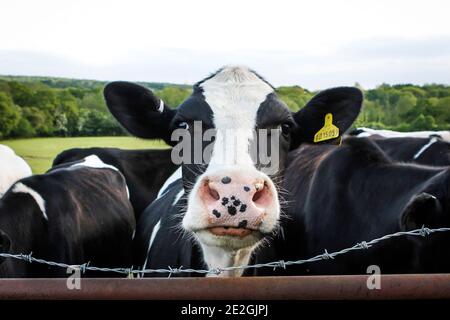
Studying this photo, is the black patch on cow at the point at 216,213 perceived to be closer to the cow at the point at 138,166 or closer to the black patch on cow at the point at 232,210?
the black patch on cow at the point at 232,210

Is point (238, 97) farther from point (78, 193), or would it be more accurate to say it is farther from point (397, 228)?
point (78, 193)

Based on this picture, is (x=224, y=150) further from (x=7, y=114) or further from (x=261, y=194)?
(x=7, y=114)

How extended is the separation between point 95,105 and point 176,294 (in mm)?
3496

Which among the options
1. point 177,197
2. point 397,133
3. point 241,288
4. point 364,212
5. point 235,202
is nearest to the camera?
point 241,288

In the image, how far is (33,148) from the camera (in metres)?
6.10

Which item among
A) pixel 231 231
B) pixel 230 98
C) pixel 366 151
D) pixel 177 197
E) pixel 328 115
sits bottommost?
pixel 177 197

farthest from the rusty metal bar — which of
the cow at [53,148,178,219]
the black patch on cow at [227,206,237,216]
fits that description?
the cow at [53,148,178,219]

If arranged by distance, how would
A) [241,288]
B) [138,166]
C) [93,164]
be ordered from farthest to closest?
[138,166]
[93,164]
[241,288]

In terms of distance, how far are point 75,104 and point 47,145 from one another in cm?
56

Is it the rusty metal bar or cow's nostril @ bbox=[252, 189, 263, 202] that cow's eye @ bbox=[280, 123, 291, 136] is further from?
the rusty metal bar

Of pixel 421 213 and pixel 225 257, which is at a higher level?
pixel 421 213

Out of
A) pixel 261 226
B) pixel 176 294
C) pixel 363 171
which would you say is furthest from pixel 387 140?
pixel 176 294

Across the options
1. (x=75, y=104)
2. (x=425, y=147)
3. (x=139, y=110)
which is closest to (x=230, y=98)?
(x=139, y=110)

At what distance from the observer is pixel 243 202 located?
113 inches
